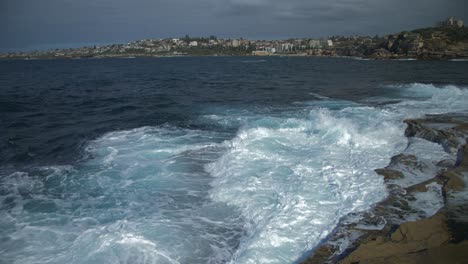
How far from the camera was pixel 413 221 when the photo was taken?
6539 millimetres

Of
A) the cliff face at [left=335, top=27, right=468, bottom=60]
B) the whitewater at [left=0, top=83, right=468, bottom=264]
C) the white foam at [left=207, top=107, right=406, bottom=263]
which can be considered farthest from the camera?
the cliff face at [left=335, top=27, right=468, bottom=60]

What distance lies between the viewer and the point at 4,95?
30703 millimetres

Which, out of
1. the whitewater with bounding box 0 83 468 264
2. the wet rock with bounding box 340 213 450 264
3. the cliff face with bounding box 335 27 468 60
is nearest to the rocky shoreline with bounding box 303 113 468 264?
the wet rock with bounding box 340 213 450 264

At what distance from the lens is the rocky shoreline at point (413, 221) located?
213 inches

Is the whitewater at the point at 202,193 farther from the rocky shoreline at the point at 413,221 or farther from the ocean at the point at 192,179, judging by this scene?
the rocky shoreline at the point at 413,221

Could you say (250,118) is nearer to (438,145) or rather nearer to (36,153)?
(438,145)

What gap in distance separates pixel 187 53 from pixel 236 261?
627 feet

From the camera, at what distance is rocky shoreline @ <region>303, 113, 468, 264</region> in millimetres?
5410

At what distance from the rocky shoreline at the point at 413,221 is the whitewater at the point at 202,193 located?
45 cm

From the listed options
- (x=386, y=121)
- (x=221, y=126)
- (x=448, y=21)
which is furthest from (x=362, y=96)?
(x=448, y=21)

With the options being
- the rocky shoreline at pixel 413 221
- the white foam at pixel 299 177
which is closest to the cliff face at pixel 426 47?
the white foam at pixel 299 177

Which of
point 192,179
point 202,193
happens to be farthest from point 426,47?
point 202,193

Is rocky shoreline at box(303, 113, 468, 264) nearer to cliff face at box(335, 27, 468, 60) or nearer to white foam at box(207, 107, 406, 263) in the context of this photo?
white foam at box(207, 107, 406, 263)

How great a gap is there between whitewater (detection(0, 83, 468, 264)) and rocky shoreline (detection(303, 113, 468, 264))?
0.45 meters
